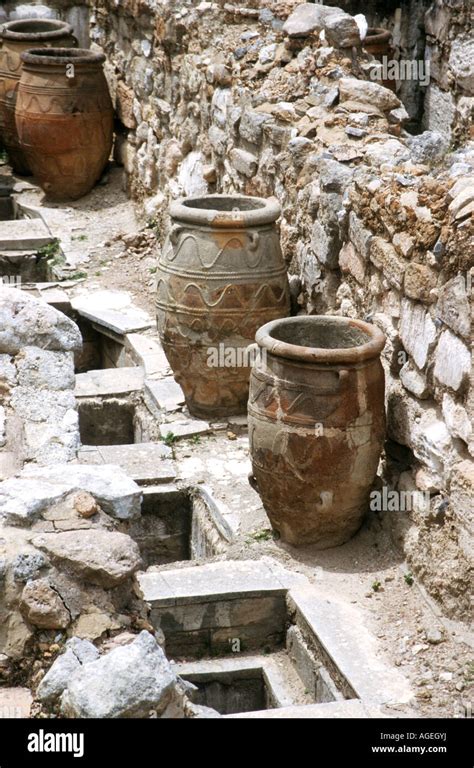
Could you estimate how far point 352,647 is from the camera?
13.6ft

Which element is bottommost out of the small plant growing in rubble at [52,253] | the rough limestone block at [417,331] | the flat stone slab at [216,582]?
the small plant growing in rubble at [52,253]

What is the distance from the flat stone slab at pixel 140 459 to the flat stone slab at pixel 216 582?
0.82m

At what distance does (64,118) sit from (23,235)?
1.21 metres

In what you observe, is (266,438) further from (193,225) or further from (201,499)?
(193,225)

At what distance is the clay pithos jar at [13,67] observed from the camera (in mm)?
10289

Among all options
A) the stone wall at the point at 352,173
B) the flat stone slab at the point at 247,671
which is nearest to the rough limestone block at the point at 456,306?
the stone wall at the point at 352,173

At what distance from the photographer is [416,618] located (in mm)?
4336

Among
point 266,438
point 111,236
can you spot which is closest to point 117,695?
point 266,438

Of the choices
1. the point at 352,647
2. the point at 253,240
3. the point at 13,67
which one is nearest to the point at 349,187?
the point at 253,240

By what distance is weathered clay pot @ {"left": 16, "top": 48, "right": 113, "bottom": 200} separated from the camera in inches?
379

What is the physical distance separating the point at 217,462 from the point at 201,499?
0.32 meters

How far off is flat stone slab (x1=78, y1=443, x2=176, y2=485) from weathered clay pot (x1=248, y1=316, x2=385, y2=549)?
766 millimetres

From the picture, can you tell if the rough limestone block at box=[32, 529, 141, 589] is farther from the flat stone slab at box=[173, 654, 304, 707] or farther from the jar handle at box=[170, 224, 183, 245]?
the jar handle at box=[170, 224, 183, 245]

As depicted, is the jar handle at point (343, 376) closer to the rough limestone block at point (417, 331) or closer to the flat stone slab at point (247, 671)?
the rough limestone block at point (417, 331)
